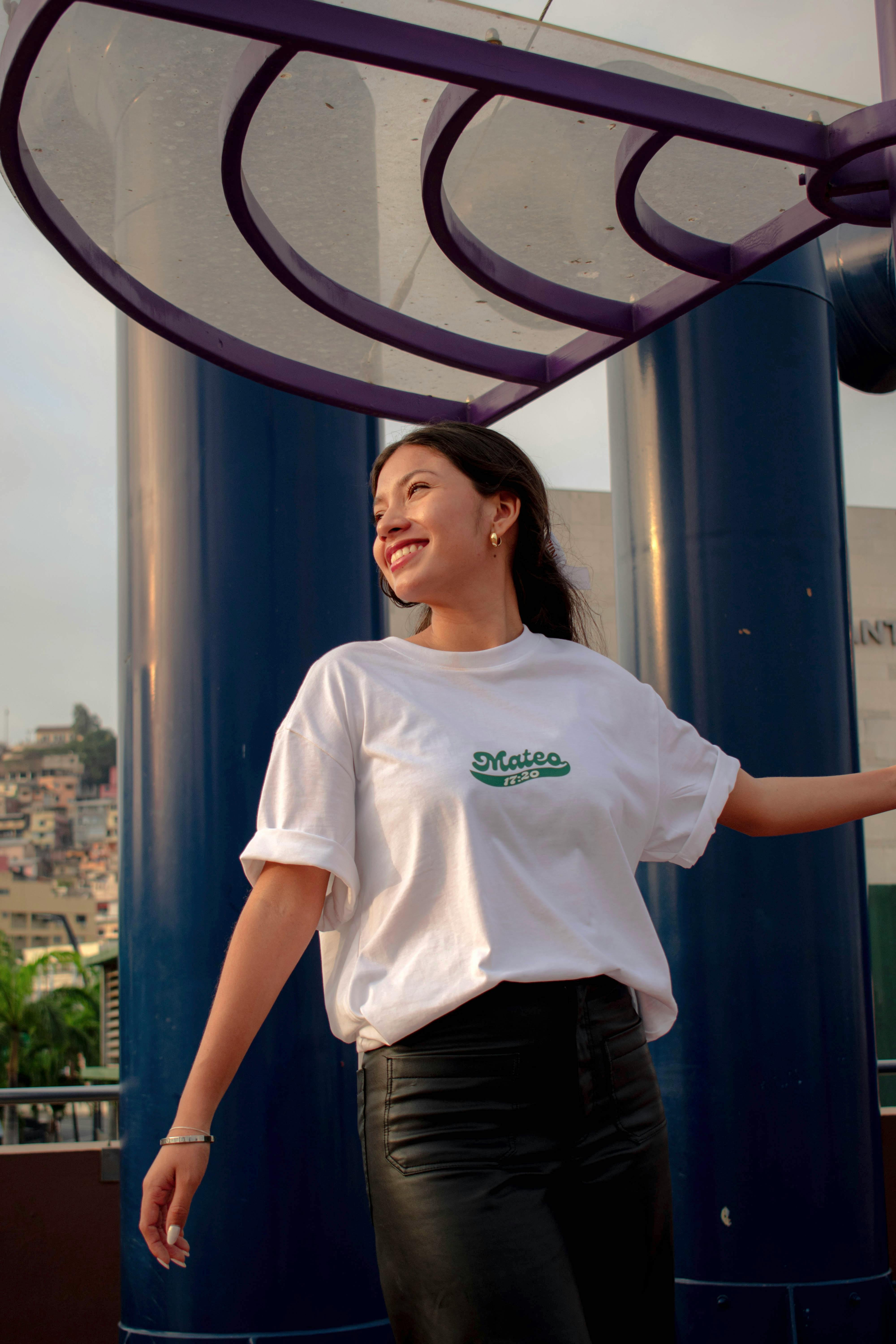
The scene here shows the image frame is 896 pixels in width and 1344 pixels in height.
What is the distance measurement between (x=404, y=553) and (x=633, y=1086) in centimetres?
92

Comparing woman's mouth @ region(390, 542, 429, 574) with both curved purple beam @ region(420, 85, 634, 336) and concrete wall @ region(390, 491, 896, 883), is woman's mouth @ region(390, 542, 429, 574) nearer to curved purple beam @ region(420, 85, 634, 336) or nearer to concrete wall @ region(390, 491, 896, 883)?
curved purple beam @ region(420, 85, 634, 336)

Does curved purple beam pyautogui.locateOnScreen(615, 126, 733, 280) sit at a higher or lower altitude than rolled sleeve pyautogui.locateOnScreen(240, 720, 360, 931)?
higher

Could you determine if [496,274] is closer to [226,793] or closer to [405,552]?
[405,552]

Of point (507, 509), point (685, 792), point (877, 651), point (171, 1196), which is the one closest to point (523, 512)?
point (507, 509)

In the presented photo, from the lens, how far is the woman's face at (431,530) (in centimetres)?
201

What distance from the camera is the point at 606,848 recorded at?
1792 mm

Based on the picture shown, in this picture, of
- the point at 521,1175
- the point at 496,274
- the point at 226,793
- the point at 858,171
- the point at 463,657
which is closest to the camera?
the point at 521,1175

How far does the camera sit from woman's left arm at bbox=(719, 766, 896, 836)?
215cm

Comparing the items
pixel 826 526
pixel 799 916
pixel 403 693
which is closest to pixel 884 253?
pixel 826 526

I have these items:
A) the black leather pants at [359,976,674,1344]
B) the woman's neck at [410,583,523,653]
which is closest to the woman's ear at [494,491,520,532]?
the woman's neck at [410,583,523,653]

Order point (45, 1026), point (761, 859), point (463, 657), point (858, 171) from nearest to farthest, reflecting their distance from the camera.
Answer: point (463, 657), point (858, 171), point (761, 859), point (45, 1026)

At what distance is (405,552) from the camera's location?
2020 mm

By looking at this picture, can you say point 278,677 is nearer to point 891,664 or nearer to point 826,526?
→ point 826,526

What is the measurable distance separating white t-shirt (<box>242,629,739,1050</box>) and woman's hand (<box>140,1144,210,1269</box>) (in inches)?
10.6
